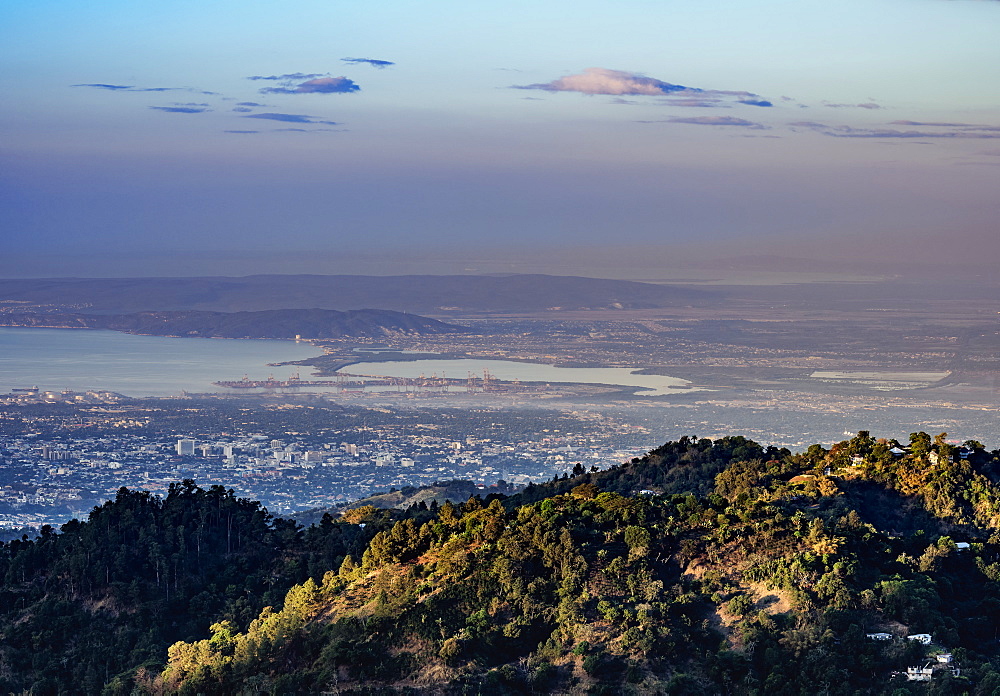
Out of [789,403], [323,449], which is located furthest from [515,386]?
[323,449]

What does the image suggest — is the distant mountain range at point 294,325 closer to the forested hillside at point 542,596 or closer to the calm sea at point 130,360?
the calm sea at point 130,360

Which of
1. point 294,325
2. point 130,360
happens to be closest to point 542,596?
point 130,360

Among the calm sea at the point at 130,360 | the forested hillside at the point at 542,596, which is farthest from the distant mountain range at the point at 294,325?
the forested hillside at the point at 542,596

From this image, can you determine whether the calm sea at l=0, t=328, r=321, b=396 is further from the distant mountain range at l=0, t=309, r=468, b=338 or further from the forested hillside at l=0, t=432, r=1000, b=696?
the forested hillside at l=0, t=432, r=1000, b=696

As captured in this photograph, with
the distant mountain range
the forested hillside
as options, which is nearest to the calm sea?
the distant mountain range

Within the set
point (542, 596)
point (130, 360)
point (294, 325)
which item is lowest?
point (130, 360)

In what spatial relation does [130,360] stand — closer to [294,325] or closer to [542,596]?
[294,325]

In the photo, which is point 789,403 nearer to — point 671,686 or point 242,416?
point 242,416
